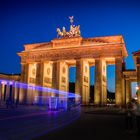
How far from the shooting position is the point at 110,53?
5844 cm

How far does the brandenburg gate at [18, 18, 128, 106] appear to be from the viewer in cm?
5812

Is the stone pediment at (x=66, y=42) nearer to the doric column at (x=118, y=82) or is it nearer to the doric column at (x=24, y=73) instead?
the doric column at (x=24, y=73)

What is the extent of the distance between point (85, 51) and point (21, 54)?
1959cm

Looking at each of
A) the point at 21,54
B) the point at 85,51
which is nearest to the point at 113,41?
the point at 85,51

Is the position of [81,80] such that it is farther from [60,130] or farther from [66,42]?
[60,130]

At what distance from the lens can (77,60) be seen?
6138 cm

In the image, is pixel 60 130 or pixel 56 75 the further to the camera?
pixel 56 75

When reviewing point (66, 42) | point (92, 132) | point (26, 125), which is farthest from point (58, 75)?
point (92, 132)

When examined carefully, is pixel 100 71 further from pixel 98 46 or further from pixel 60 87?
pixel 60 87

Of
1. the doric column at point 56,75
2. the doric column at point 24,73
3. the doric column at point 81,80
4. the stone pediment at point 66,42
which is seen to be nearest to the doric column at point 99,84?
the doric column at point 81,80

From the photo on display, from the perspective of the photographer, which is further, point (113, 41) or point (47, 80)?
point (47, 80)

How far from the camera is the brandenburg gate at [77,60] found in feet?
191

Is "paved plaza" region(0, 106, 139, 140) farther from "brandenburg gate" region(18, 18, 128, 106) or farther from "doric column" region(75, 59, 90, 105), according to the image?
"doric column" region(75, 59, 90, 105)

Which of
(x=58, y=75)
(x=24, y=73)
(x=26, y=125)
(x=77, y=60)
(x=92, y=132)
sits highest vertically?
(x=77, y=60)
